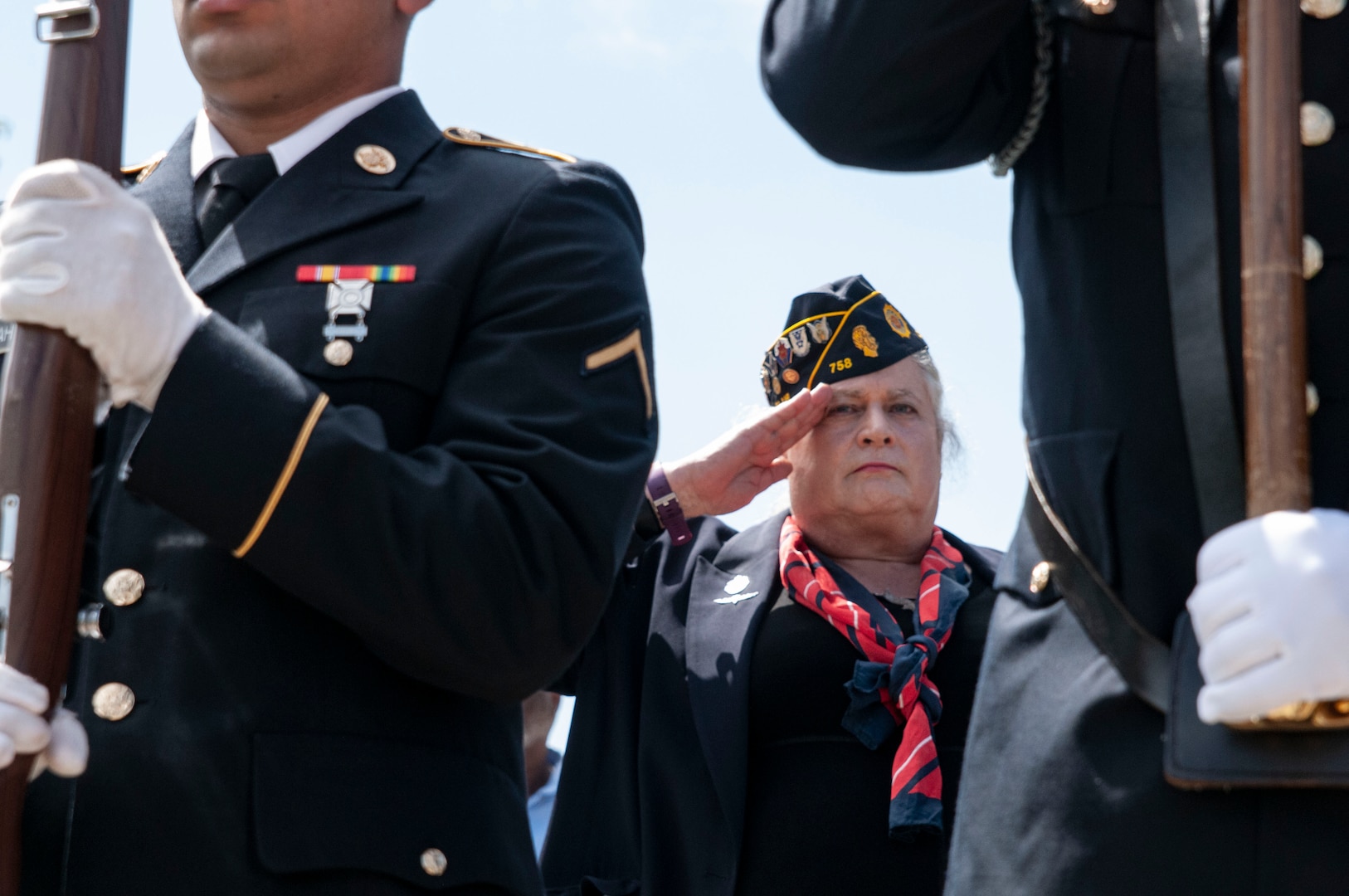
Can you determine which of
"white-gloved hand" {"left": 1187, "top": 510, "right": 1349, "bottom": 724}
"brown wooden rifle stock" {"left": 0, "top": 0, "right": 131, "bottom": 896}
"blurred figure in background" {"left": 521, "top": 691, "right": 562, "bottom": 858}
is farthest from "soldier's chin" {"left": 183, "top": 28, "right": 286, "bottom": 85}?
"blurred figure in background" {"left": 521, "top": 691, "right": 562, "bottom": 858}

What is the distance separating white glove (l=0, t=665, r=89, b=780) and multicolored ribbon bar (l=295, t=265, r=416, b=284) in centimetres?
63

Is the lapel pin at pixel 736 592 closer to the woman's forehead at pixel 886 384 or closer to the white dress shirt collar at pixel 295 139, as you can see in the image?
the woman's forehead at pixel 886 384

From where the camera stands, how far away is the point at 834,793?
13.9 feet

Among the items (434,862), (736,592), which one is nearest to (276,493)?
(434,862)

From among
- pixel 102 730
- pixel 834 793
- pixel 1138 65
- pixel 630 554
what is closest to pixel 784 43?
pixel 1138 65

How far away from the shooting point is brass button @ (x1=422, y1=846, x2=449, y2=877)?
7.28 feet

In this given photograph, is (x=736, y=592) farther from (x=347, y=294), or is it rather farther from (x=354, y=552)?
(x=354, y=552)

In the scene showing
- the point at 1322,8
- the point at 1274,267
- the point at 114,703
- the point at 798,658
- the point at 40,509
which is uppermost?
the point at 1322,8

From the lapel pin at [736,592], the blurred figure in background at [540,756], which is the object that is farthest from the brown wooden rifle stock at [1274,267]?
the blurred figure in background at [540,756]

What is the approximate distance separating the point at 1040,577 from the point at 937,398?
3.37 meters

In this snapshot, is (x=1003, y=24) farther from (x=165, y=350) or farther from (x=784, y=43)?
(x=165, y=350)

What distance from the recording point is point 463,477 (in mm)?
2238

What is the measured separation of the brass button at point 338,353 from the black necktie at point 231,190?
30 centimetres

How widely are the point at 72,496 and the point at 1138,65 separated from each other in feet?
4.31
